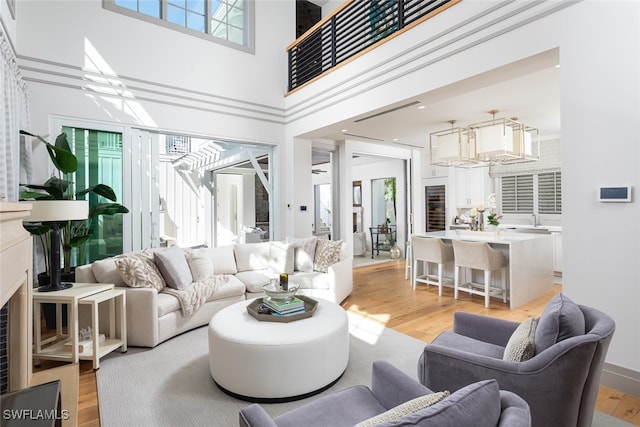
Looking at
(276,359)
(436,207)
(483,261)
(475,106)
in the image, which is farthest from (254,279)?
(436,207)

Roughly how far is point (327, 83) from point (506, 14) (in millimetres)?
2626

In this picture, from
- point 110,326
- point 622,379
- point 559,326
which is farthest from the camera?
point 110,326

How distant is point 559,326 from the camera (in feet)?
5.03

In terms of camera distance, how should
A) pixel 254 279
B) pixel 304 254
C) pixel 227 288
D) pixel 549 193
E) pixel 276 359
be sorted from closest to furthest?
pixel 276 359 < pixel 227 288 < pixel 254 279 < pixel 304 254 < pixel 549 193

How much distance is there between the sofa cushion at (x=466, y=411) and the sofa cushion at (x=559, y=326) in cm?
79

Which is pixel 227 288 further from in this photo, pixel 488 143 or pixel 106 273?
pixel 488 143

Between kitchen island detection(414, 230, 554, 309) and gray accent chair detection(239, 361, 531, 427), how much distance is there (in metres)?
3.47

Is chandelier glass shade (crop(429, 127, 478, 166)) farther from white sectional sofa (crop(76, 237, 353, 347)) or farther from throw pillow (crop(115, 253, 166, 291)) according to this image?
throw pillow (crop(115, 253, 166, 291))

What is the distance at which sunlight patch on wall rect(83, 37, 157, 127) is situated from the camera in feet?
14.2

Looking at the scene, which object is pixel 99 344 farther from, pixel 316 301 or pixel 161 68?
pixel 161 68

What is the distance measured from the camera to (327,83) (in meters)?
5.07

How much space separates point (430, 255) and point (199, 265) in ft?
10.6

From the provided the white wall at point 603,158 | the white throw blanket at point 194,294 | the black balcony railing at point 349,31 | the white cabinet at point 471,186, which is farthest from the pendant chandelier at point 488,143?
the white throw blanket at point 194,294

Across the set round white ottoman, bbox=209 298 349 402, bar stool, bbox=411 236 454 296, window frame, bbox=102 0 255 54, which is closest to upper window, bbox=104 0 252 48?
window frame, bbox=102 0 255 54
